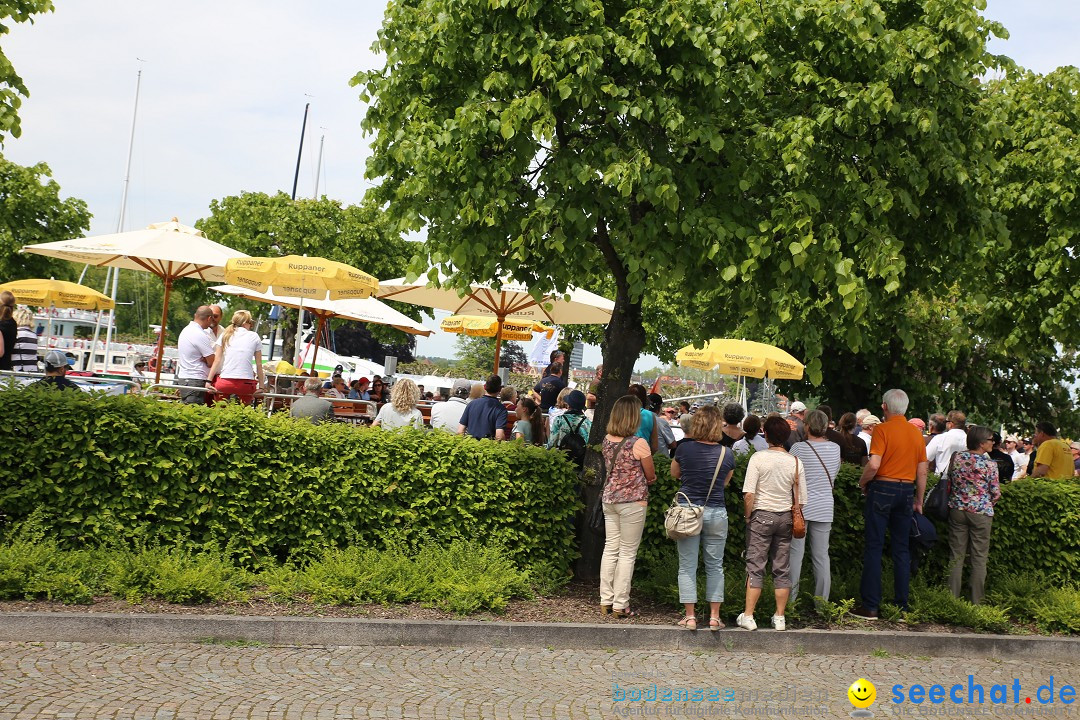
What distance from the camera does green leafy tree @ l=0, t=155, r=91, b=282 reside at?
32438 millimetres

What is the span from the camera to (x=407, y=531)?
Result: 9078 mm

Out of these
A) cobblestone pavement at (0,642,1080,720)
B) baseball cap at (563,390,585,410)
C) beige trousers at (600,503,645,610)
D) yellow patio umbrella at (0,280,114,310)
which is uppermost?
yellow patio umbrella at (0,280,114,310)

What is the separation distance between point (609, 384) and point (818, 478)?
218 cm

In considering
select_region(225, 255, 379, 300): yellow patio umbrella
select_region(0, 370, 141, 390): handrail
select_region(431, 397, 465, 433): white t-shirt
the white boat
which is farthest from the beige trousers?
the white boat

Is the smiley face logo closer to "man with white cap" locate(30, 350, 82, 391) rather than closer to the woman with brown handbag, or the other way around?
the woman with brown handbag

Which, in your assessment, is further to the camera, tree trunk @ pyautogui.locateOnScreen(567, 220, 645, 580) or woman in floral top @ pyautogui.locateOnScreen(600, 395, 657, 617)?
tree trunk @ pyautogui.locateOnScreen(567, 220, 645, 580)

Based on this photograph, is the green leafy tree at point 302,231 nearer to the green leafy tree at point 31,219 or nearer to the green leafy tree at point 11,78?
the green leafy tree at point 31,219

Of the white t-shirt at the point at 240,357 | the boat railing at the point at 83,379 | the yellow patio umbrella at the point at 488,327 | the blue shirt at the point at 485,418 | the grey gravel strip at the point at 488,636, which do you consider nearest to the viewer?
the grey gravel strip at the point at 488,636

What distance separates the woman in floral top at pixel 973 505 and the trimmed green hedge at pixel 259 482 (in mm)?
3949

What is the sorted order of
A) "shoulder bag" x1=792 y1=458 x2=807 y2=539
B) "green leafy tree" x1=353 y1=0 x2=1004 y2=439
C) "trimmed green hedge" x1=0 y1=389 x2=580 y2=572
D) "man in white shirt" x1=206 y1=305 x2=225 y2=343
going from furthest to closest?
"man in white shirt" x1=206 y1=305 x2=225 y2=343 → "shoulder bag" x1=792 y1=458 x2=807 y2=539 → "trimmed green hedge" x1=0 y1=389 x2=580 y2=572 → "green leafy tree" x1=353 y1=0 x2=1004 y2=439

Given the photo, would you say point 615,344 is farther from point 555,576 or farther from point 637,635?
point 637,635

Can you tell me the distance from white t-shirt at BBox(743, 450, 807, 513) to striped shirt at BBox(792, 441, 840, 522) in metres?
0.60

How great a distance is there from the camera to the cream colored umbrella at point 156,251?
14.0 m

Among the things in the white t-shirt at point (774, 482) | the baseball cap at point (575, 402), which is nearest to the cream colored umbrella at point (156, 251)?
the baseball cap at point (575, 402)
